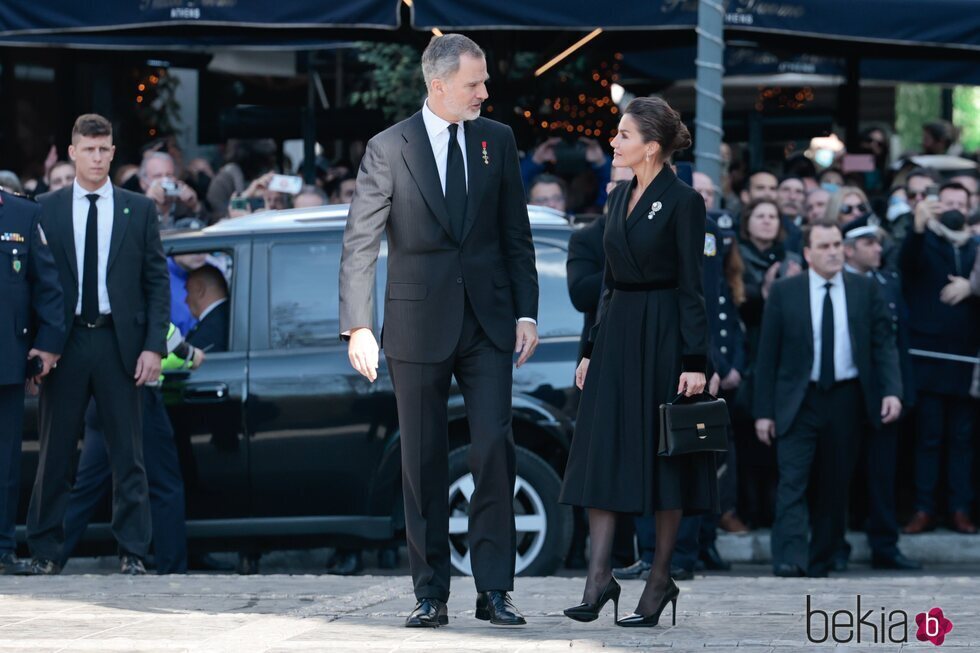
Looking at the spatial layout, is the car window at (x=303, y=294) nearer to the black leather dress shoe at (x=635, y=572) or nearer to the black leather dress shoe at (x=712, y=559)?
the black leather dress shoe at (x=635, y=572)

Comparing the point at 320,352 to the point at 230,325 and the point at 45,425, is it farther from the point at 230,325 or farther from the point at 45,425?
the point at 45,425

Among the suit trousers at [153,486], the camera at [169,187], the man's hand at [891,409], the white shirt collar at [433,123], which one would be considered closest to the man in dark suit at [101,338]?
the suit trousers at [153,486]

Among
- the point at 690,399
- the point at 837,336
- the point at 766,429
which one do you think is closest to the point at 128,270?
the point at 690,399

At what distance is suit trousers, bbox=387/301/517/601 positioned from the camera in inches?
267

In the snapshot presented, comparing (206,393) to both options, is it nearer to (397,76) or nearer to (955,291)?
(955,291)

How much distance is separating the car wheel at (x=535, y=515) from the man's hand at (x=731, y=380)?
4.62ft

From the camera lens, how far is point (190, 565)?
10758mm

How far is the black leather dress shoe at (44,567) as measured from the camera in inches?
355

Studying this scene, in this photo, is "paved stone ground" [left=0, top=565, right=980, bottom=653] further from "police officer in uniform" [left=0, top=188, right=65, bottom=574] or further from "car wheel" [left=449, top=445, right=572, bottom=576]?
"car wheel" [left=449, top=445, right=572, bottom=576]

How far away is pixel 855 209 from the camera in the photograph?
12.4 m

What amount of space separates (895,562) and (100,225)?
4.81 m

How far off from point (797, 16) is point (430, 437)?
19.5 ft

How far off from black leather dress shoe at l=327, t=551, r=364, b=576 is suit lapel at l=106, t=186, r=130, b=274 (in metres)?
2.22

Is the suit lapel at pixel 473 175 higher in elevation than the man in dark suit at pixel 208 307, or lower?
higher
